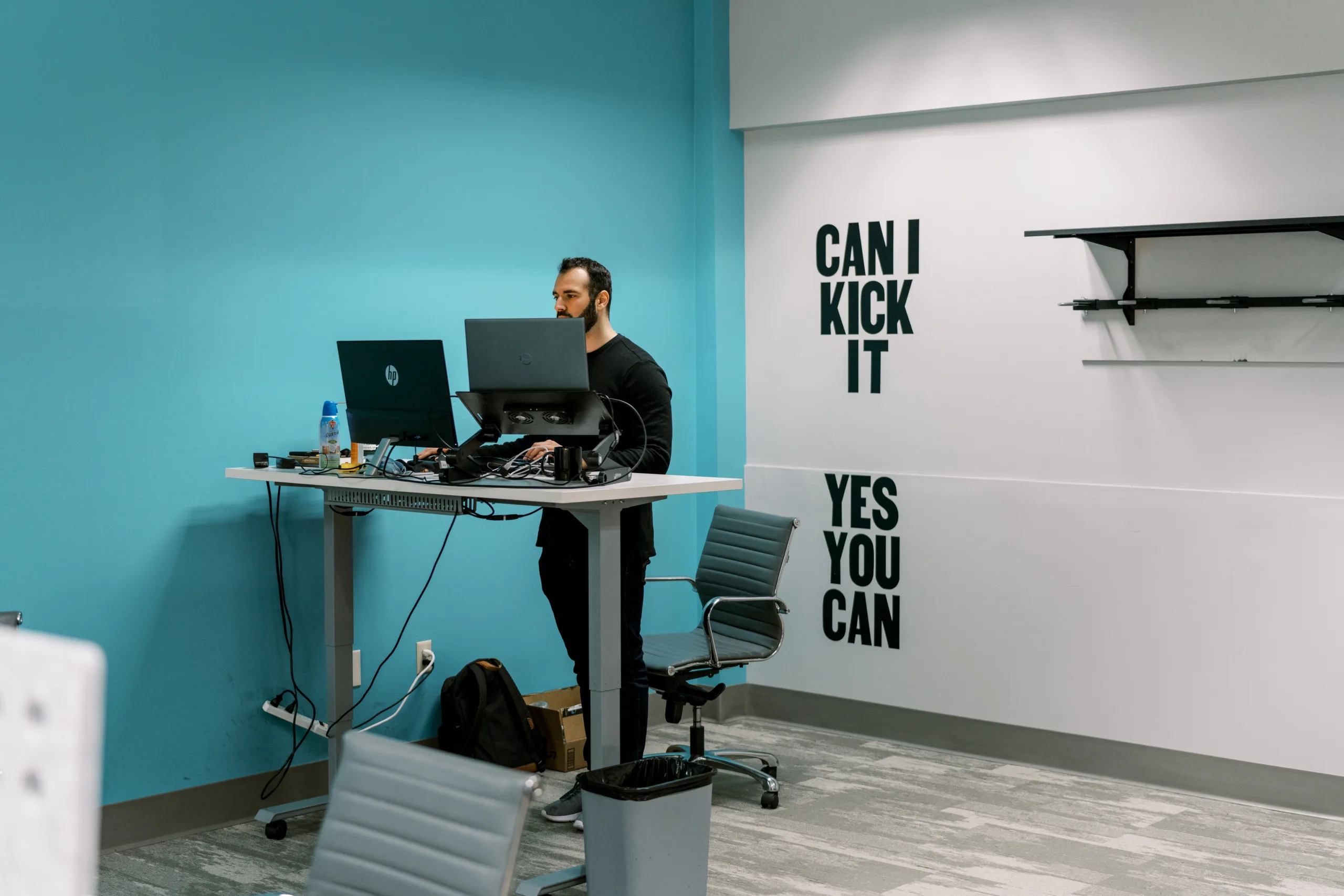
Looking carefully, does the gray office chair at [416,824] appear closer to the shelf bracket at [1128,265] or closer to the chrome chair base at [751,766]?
the chrome chair base at [751,766]

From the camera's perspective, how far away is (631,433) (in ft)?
12.5

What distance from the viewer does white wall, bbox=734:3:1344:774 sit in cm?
419

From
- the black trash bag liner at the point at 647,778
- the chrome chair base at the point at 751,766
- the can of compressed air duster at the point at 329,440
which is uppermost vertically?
the can of compressed air duster at the point at 329,440

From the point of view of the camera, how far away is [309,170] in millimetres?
4215

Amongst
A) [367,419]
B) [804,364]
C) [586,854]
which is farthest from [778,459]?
[586,854]

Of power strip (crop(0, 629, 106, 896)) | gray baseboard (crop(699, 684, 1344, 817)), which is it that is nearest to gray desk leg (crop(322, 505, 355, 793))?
gray baseboard (crop(699, 684, 1344, 817))

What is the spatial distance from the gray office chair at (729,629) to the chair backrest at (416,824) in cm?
230

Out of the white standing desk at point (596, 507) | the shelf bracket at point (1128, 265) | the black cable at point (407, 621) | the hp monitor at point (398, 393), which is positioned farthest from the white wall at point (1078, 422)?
the hp monitor at point (398, 393)

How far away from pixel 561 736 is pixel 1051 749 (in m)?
1.82

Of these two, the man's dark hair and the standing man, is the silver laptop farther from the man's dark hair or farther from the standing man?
the man's dark hair

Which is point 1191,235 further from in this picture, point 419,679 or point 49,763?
point 49,763

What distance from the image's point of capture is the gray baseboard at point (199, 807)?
3.80 metres

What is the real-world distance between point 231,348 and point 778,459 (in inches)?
92.5

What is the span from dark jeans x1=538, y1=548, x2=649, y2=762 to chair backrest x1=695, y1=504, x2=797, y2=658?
591 mm
